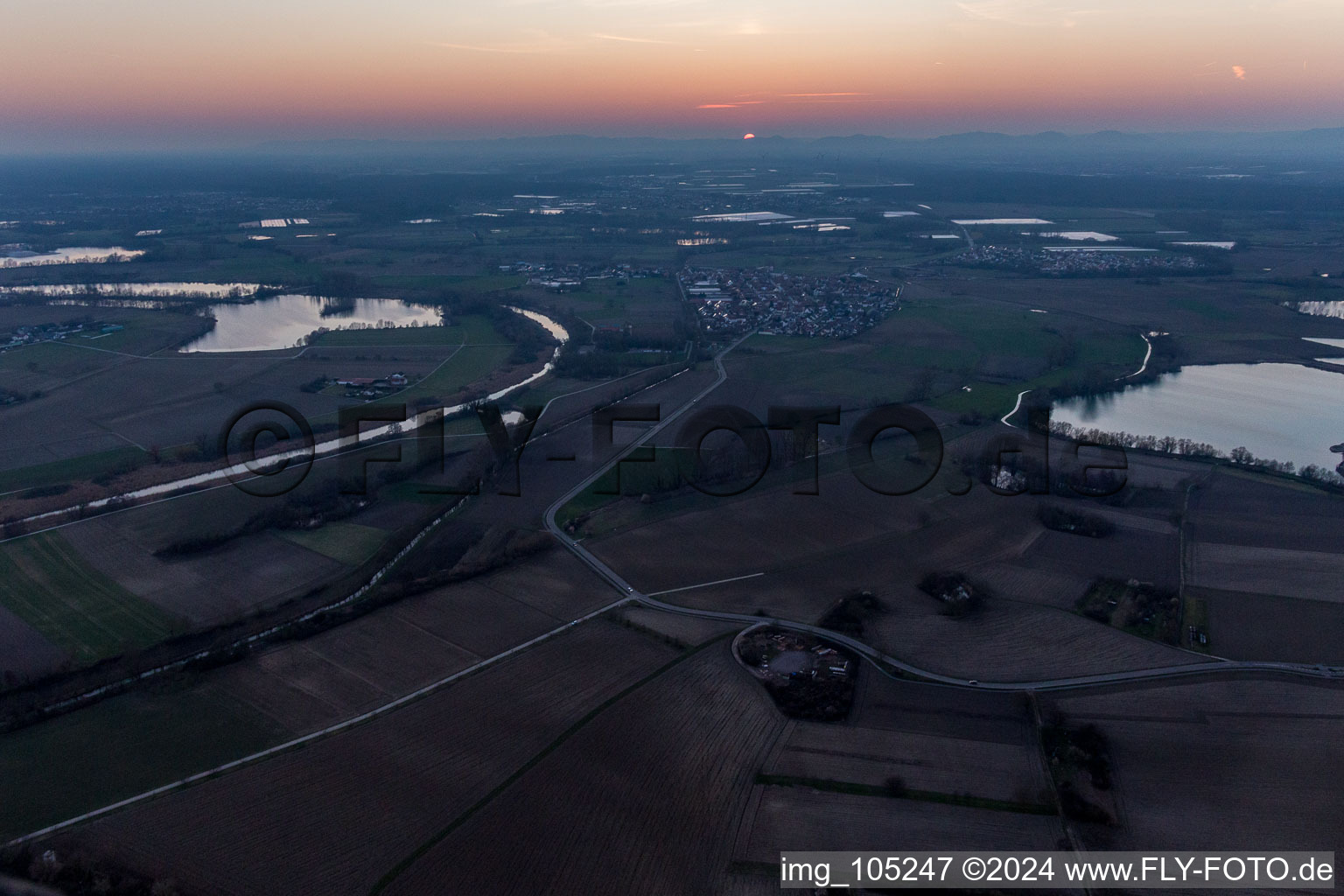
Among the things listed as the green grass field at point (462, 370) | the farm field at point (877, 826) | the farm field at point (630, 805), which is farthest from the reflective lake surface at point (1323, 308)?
the farm field at point (630, 805)

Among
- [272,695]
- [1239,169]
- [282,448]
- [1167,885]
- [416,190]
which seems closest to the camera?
[1167,885]

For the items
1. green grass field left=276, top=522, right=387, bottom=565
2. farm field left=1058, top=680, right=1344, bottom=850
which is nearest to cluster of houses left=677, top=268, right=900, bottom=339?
green grass field left=276, top=522, right=387, bottom=565

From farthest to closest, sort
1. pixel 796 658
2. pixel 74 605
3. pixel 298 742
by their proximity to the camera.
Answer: pixel 74 605 < pixel 796 658 < pixel 298 742

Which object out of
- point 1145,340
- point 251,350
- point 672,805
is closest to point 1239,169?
point 1145,340

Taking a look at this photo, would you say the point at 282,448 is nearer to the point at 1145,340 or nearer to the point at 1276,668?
the point at 1276,668

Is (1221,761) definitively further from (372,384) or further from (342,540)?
(372,384)

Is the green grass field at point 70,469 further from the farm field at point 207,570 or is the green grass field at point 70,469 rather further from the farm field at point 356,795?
the farm field at point 356,795

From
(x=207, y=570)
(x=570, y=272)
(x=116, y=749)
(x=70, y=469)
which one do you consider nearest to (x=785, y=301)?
(x=570, y=272)
